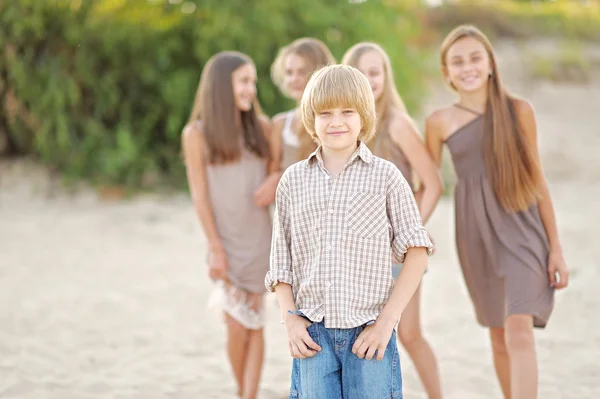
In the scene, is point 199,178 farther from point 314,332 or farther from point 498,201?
point 314,332

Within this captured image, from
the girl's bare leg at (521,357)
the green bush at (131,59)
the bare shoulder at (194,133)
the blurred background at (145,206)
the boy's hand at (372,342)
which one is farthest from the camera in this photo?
the green bush at (131,59)

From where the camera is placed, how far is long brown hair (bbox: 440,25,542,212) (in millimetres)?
3115

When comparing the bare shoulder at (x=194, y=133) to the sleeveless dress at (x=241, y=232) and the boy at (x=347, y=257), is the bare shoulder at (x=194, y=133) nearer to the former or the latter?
the sleeveless dress at (x=241, y=232)

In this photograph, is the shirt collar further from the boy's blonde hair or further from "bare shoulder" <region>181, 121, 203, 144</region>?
"bare shoulder" <region>181, 121, 203, 144</region>

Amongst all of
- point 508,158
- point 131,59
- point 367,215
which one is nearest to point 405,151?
point 508,158

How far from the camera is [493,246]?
10.4 feet

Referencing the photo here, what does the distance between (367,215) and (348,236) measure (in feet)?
0.27

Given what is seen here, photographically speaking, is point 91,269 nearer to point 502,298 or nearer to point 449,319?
point 449,319

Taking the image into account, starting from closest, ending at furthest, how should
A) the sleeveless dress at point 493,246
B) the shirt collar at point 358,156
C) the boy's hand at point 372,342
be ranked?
the boy's hand at point 372,342
the shirt collar at point 358,156
the sleeveless dress at point 493,246

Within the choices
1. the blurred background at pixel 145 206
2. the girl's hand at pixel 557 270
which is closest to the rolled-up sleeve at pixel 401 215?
the girl's hand at pixel 557 270

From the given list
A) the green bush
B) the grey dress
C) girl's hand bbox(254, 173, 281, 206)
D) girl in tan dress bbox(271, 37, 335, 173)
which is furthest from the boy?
the green bush

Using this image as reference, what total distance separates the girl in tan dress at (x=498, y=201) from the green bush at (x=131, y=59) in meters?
6.67

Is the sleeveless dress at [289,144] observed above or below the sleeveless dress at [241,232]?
above

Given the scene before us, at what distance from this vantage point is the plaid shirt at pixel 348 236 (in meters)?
2.21
